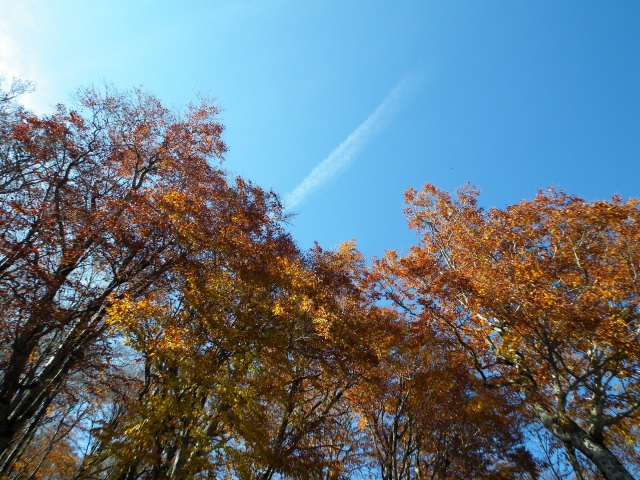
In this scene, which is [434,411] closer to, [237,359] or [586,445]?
[586,445]

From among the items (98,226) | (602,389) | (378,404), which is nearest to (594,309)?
(602,389)

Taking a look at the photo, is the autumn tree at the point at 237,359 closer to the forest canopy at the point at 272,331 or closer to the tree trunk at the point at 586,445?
the forest canopy at the point at 272,331

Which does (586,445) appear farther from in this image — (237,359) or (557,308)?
(237,359)

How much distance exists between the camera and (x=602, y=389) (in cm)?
871

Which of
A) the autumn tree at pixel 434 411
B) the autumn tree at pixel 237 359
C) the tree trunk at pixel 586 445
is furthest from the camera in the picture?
the autumn tree at pixel 434 411

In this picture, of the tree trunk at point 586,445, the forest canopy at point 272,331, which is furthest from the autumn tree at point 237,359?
the tree trunk at point 586,445

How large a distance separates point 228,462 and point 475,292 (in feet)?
25.0

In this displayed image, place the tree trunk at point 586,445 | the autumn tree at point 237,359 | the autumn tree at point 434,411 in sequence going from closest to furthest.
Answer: the autumn tree at point 237,359 → the tree trunk at point 586,445 → the autumn tree at point 434,411

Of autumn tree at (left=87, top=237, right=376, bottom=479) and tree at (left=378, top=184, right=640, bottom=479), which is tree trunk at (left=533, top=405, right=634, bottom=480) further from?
autumn tree at (left=87, top=237, right=376, bottom=479)

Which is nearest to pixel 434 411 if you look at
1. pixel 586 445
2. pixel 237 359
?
pixel 586 445

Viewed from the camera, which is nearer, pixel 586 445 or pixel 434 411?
pixel 586 445

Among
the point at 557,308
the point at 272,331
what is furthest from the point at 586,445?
the point at 272,331

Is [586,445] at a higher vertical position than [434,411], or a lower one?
lower

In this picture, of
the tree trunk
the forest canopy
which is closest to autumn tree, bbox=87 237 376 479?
the forest canopy
